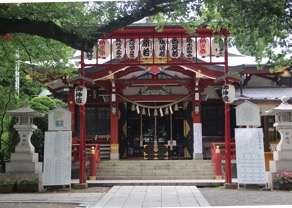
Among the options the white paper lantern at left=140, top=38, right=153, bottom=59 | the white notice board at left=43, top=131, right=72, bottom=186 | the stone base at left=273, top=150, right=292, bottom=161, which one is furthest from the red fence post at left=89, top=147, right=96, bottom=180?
the stone base at left=273, top=150, right=292, bottom=161

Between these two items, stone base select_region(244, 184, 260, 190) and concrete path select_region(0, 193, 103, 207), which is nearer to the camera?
concrete path select_region(0, 193, 103, 207)

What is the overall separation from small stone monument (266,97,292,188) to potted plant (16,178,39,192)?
6536 mm

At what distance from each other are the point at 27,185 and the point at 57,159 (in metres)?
1.09

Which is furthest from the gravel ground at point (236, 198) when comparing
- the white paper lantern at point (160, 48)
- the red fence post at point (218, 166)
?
→ the white paper lantern at point (160, 48)

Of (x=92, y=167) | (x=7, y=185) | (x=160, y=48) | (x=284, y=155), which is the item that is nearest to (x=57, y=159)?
(x=7, y=185)

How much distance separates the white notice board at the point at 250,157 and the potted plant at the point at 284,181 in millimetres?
396

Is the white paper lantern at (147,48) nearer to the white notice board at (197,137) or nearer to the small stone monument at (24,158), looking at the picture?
the small stone monument at (24,158)

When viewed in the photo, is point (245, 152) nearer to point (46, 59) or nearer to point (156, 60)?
Answer: point (156, 60)

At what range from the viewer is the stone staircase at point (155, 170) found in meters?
14.2

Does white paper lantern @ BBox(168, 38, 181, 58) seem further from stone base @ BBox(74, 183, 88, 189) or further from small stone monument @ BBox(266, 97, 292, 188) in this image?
stone base @ BBox(74, 183, 88, 189)

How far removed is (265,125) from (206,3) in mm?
9254

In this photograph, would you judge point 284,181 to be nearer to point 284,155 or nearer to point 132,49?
point 284,155

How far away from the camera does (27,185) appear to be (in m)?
11.2

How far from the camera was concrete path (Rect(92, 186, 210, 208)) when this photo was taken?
8649 millimetres
